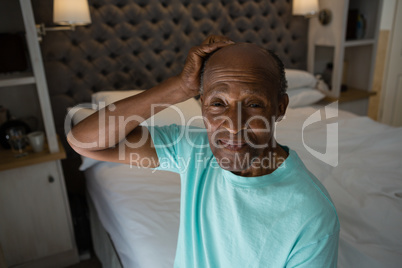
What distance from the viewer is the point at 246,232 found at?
2.79ft

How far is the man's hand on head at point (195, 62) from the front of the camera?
34.6 inches

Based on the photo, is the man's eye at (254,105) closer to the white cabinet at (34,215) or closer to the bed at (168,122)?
the bed at (168,122)

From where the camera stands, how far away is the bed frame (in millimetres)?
2227

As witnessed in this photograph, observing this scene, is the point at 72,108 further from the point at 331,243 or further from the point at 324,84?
the point at 324,84

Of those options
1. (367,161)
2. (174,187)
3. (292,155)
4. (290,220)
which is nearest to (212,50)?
(292,155)

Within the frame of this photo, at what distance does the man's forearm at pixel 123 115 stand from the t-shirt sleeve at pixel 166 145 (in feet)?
0.23

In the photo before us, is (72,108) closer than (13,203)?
No

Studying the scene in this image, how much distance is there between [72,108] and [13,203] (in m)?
0.71

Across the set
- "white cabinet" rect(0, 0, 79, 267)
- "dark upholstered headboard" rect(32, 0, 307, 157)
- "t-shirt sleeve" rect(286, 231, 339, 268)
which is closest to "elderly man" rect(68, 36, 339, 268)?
"t-shirt sleeve" rect(286, 231, 339, 268)

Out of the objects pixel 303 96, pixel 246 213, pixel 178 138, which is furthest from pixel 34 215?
pixel 303 96

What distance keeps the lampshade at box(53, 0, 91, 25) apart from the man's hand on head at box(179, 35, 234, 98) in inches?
53.4

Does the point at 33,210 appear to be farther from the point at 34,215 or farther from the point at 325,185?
the point at 325,185

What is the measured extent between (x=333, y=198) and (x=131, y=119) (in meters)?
1.01

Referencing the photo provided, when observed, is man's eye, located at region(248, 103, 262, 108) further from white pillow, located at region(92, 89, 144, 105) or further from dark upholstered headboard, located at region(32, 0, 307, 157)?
dark upholstered headboard, located at region(32, 0, 307, 157)
